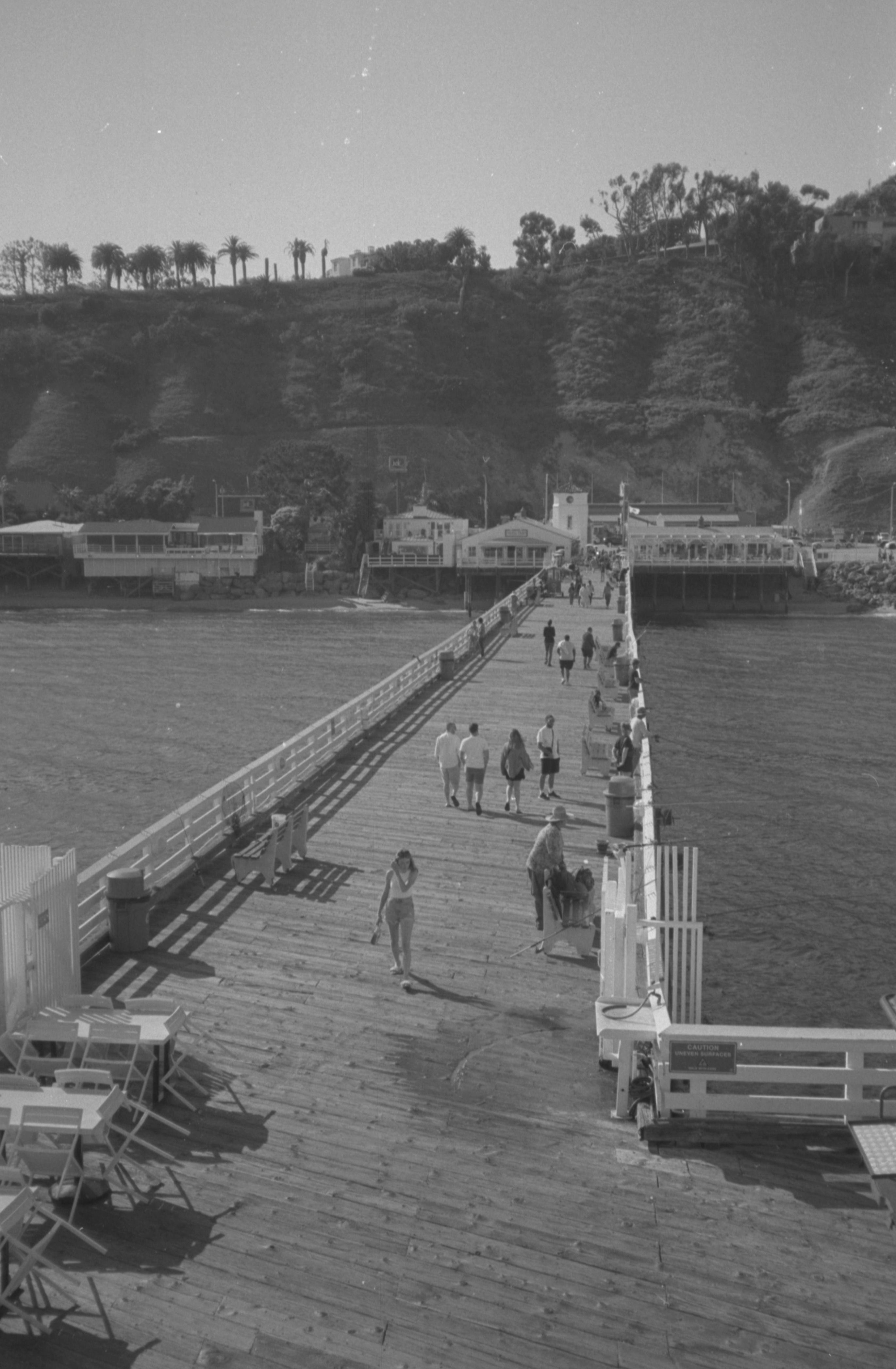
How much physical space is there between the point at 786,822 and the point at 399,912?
56.6 ft

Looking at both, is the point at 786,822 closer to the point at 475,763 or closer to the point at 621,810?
the point at 475,763

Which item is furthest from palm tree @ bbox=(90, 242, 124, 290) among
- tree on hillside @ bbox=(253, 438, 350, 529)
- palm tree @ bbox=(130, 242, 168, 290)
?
tree on hillside @ bbox=(253, 438, 350, 529)

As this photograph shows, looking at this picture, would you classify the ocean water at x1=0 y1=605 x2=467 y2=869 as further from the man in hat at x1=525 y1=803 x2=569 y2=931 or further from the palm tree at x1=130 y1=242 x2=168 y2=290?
the palm tree at x1=130 y1=242 x2=168 y2=290

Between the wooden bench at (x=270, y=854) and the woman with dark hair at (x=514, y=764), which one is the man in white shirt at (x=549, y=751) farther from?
the wooden bench at (x=270, y=854)

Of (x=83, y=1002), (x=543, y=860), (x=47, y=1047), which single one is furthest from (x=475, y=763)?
(x=47, y=1047)

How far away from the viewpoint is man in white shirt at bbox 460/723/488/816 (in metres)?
16.9

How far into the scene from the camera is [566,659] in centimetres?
2898

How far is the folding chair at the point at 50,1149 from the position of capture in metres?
6.64

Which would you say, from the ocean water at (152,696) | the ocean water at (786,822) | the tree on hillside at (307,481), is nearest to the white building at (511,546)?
the ocean water at (152,696)

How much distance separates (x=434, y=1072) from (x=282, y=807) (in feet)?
27.1

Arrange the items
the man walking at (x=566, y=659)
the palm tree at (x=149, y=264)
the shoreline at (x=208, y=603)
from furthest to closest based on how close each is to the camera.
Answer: the palm tree at (x=149, y=264)
the shoreline at (x=208, y=603)
the man walking at (x=566, y=659)

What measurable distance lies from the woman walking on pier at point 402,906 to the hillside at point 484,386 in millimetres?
100498

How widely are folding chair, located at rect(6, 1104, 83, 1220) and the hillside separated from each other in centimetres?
10432

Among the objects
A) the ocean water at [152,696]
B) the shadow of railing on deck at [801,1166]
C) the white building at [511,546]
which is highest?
the white building at [511,546]
